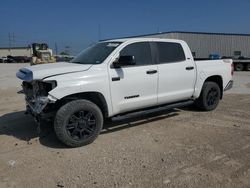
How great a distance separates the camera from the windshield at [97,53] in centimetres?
559

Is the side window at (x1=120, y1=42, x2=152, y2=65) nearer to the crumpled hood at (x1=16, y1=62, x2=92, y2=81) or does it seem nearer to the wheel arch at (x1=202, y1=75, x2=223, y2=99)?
the crumpled hood at (x1=16, y1=62, x2=92, y2=81)

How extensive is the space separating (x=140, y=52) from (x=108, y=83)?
1.14 m

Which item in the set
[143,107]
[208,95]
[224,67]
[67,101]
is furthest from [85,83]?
[224,67]

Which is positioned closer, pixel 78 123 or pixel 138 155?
pixel 138 155

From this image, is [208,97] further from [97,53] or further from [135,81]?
[97,53]

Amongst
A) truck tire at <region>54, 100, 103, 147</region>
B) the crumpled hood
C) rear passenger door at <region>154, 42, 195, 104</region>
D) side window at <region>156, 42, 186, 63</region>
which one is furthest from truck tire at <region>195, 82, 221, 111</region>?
the crumpled hood

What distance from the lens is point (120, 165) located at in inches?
166

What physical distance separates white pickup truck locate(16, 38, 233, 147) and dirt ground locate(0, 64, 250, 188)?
0.47 m

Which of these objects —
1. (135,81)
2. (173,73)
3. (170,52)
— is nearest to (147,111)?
(135,81)

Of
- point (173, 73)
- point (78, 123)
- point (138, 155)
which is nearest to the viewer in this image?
point (138, 155)

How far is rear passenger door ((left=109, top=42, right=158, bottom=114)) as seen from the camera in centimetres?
542

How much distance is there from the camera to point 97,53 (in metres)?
5.87

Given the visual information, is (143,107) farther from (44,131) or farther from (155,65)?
(44,131)

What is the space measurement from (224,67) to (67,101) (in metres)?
4.60
